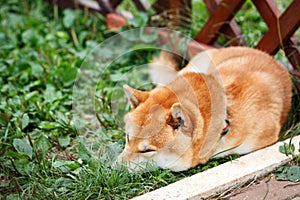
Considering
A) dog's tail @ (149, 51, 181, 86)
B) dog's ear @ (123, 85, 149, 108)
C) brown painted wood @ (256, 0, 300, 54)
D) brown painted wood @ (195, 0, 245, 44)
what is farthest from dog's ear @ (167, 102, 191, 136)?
brown painted wood @ (195, 0, 245, 44)

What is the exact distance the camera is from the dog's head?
9.96ft

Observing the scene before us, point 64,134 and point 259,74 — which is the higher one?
point 259,74

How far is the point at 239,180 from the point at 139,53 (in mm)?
1985

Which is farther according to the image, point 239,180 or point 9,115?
point 9,115

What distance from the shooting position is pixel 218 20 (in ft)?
14.1

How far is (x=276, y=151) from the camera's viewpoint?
3.29 metres

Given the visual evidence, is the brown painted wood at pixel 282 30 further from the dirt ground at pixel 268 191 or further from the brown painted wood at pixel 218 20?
the dirt ground at pixel 268 191

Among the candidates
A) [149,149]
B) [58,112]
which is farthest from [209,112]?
[58,112]

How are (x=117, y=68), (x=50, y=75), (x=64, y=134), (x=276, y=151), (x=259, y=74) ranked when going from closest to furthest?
1. (x=276, y=151)
2. (x=259, y=74)
3. (x=64, y=134)
4. (x=50, y=75)
5. (x=117, y=68)

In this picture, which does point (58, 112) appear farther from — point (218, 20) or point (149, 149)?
point (218, 20)

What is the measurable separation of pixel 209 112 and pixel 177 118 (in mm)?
309

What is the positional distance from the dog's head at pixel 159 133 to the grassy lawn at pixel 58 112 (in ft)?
0.32

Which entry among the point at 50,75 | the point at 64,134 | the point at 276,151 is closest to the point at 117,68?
the point at 50,75

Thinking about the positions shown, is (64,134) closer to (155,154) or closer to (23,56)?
(155,154)
